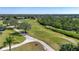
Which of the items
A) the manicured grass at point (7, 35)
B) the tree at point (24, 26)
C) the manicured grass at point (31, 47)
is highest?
the tree at point (24, 26)

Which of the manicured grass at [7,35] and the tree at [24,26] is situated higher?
the tree at [24,26]

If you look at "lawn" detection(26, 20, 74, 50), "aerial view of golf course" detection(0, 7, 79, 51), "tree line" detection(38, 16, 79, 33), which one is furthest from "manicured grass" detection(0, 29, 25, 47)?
"tree line" detection(38, 16, 79, 33)

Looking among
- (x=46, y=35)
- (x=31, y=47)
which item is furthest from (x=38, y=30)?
(x=31, y=47)

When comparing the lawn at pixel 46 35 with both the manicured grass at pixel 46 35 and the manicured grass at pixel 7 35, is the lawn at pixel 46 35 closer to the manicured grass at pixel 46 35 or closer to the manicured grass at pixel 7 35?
the manicured grass at pixel 46 35

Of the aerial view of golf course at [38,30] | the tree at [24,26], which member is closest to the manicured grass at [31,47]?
the aerial view of golf course at [38,30]

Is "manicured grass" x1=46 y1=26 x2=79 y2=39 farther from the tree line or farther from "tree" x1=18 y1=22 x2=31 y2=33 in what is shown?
"tree" x1=18 y1=22 x2=31 y2=33
